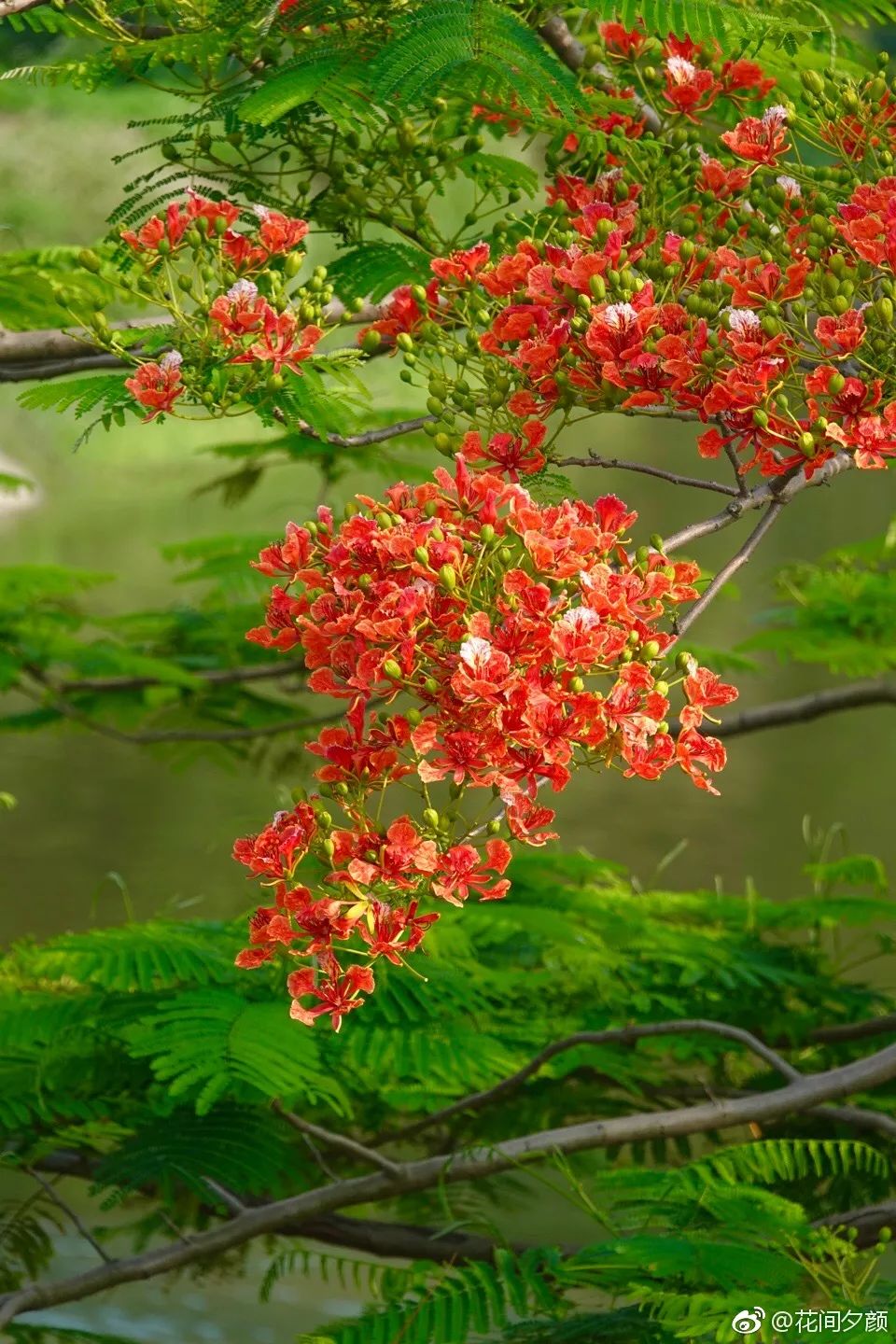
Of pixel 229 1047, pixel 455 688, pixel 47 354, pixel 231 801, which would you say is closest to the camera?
pixel 455 688

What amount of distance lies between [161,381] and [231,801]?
21.8 feet

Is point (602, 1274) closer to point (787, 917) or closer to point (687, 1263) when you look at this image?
point (687, 1263)

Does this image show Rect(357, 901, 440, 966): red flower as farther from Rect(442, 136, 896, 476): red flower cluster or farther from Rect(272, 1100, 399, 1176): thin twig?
Rect(272, 1100, 399, 1176): thin twig

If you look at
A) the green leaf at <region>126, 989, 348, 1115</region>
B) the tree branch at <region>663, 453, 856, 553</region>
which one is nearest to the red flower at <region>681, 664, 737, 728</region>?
the tree branch at <region>663, 453, 856, 553</region>

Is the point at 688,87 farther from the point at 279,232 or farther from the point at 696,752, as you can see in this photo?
the point at 696,752

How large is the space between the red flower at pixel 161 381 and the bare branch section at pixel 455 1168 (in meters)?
1.15

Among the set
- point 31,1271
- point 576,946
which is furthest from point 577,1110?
point 31,1271

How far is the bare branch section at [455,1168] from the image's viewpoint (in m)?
2.11

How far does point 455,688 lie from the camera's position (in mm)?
1160

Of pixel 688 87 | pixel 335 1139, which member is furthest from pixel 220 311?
pixel 335 1139

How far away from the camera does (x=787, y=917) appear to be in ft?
11.3

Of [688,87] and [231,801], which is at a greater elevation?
[688,87]

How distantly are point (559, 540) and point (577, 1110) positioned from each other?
2.17 metres

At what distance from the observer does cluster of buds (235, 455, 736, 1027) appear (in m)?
1.20
